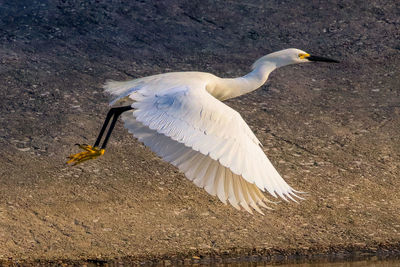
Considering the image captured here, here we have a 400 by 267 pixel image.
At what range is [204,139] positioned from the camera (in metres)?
5.17

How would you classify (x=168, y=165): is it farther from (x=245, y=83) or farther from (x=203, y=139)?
(x=203, y=139)

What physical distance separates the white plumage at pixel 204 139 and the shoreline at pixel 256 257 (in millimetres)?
422

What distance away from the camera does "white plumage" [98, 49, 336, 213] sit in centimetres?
500

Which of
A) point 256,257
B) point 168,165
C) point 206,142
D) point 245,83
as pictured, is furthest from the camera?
point 168,165

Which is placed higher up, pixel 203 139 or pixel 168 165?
pixel 203 139

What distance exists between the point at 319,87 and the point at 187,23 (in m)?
2.38

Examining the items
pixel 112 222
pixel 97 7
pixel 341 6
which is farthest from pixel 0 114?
pixel 341 6

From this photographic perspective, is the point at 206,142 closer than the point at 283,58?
Yes

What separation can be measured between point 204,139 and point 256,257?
111 cm

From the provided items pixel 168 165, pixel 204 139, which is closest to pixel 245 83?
pixel 168 165

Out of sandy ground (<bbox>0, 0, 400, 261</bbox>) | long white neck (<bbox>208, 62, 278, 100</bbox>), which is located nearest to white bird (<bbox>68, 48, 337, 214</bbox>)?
long white neck (<bbox>208, 62, 278, 100</bbox>)

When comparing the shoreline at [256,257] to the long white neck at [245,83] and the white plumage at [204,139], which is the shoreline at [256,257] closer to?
the white plumage at [204,139]

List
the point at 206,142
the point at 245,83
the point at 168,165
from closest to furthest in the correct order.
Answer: the point at 206,142, the point at 245,83, the point at 168,165

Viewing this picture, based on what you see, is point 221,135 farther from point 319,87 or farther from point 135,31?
point 135,31
